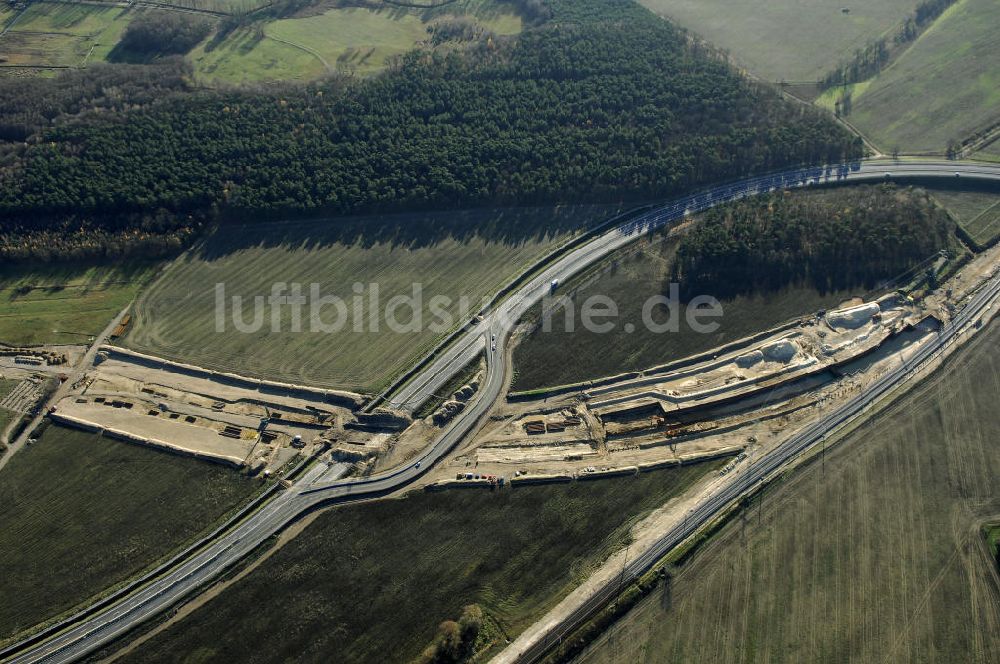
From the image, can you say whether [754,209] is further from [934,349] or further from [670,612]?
[670,612]

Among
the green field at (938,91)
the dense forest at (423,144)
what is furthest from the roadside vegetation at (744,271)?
the green field at (938,91)

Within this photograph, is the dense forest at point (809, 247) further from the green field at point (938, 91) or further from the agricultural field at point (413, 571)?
the agricultural field at point (413, 571)

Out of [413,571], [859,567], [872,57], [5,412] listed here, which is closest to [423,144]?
[5,412]

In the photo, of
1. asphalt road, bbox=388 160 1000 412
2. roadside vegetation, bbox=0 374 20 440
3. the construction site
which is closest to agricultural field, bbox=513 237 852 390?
the construction site

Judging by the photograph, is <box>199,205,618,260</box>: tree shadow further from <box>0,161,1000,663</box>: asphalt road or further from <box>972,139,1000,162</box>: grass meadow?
<box>972,139,1000,162</box>: grass meadow

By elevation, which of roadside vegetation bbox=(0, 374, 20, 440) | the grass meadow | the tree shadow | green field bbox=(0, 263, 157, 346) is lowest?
roadside vegetation bbox=(0, 374, 20, 440)
